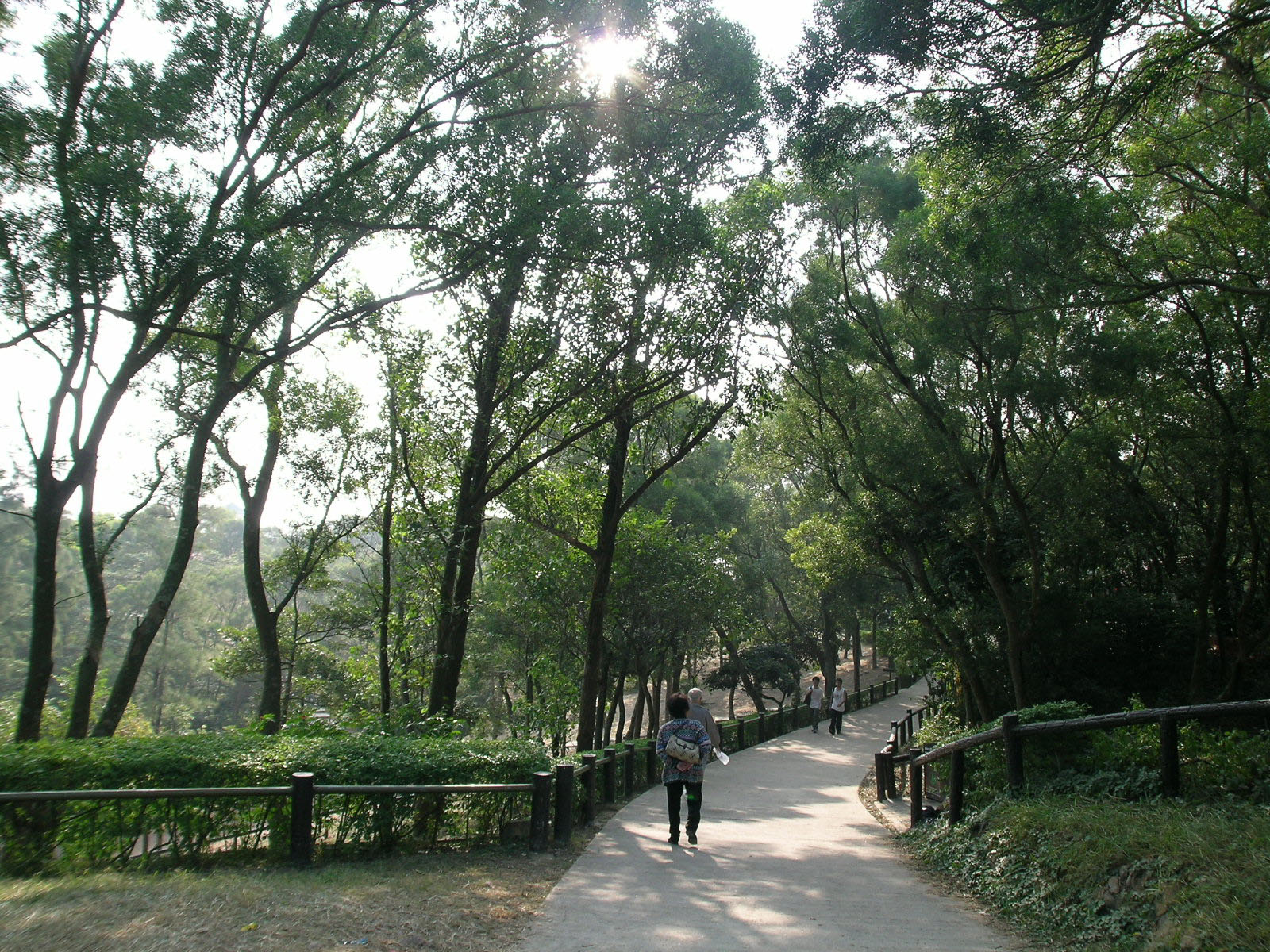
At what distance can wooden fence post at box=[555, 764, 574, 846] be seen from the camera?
27.2ft

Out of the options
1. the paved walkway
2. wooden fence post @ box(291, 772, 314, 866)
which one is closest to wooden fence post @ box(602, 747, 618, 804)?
the paved walkway

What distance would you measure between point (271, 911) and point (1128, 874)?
4.83 metres

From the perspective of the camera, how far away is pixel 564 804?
8398 millimetres

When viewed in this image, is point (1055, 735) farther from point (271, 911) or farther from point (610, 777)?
point (271, 911)

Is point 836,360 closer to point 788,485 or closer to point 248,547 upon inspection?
point 248,547

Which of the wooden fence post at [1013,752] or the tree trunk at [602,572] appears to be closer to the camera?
the wooden fence post at [1013,752]

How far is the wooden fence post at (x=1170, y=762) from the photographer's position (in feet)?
20.4

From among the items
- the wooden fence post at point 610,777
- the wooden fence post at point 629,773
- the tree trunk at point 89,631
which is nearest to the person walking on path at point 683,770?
the wooden fence post at point 610,777

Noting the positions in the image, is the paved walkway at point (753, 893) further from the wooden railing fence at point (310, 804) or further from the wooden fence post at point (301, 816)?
the wooden fence post at point (301, 816)

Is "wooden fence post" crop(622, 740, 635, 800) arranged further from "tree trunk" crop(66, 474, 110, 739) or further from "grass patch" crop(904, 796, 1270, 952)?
"tree trunk" crop(66, 474, 110, 739)

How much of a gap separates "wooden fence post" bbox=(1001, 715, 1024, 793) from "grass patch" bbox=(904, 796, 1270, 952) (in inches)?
18.3

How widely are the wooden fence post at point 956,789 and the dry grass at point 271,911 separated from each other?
12.5 feet

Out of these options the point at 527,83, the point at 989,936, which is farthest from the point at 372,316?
the point at 989,936

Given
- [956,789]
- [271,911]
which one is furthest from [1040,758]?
[271,911]
